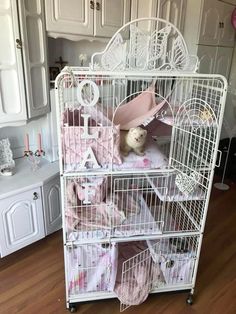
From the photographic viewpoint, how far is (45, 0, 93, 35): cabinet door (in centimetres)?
179

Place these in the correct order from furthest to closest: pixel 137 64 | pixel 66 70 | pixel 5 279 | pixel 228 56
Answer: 1. pixel 228 56
2. pixel 5 279
3. pixel 137 64
4. pixel 66 70

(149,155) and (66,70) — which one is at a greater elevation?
(66,70)

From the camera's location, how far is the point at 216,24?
2758 mm

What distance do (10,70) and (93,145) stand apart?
2.73ft

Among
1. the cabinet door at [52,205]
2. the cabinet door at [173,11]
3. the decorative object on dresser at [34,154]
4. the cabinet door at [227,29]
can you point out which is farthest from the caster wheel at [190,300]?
the cabinet door at [227,29]

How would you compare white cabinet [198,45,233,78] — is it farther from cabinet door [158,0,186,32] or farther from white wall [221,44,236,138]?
cabinet door [158,0,186,32]

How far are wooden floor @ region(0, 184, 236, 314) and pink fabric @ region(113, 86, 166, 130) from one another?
1090mm

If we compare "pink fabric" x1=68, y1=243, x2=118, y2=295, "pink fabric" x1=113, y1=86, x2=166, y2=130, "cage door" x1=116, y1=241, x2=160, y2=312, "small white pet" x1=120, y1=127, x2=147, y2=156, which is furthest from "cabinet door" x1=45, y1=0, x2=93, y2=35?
"cage door" x1=116, y1=241, x2=160, y2=312

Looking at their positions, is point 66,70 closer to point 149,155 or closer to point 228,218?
point 149,155

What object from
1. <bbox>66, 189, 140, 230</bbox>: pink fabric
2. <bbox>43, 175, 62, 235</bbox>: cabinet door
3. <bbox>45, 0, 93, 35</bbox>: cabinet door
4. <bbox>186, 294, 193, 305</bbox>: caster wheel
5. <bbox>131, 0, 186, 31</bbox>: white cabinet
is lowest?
<bbox>186, 294, 193, 305</bbox>: caster wheel

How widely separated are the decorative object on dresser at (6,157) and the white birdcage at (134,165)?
2.51ft

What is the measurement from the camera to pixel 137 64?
55.7 inches

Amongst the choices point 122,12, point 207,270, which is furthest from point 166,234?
point 122,12

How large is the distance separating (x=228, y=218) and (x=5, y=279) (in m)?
1.91
